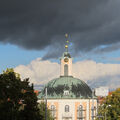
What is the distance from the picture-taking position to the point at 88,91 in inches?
3922

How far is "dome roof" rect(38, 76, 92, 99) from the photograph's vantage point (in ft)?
318

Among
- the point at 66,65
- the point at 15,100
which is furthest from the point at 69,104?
the point at 15,100

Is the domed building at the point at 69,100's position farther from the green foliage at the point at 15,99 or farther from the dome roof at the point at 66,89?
the green foliage at the point at 15,99

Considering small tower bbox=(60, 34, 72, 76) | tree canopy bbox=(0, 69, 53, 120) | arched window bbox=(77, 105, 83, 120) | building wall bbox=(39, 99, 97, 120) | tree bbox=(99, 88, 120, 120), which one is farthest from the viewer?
small tower bbox=(60, 34, 72, 76)

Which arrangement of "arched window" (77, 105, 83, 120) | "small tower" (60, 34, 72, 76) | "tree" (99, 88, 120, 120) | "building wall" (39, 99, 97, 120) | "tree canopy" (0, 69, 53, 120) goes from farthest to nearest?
"small tower" (60, 34, 72, 76) → "arched window" (77, 105, 83, 120) → "building wall" (39, 99, 97, 120) → "tree" (99, 88, 120, 120) → "tree canopy" (0, 69, 53, 120)

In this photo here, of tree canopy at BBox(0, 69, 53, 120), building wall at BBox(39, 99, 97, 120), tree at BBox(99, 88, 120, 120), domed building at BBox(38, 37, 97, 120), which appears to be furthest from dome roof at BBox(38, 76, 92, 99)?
tree canopy at BBox(0, 69, 53, 120)

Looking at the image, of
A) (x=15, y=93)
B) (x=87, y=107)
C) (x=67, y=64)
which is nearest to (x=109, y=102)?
(x=87, y=107)

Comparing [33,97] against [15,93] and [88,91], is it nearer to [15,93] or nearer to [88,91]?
[15,93]

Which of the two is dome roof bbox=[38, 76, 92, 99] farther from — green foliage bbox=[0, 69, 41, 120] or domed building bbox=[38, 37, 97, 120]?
green foliage bbox=[0, 69, 41, 120]

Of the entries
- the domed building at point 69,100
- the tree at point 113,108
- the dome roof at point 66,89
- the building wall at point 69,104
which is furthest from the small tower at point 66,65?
the tree at point 113,108

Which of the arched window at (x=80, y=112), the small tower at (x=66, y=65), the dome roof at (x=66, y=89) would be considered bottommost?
the arched window at (x=80, y=112)

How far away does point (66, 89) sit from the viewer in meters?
98.1

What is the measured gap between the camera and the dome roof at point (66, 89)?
96875mm

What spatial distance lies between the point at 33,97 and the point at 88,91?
52.4 m
